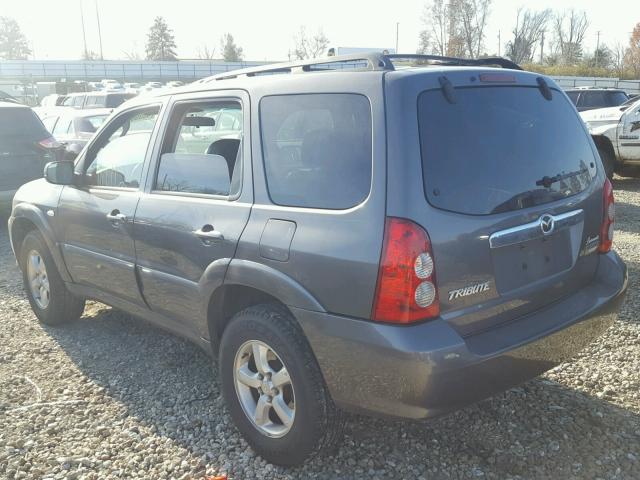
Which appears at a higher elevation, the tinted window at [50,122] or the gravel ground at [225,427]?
the tinted window at [50,122]

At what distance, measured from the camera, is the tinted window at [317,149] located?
247 centimetres

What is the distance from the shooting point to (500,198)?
2537mm

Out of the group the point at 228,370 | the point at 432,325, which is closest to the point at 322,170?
the point at 432,325

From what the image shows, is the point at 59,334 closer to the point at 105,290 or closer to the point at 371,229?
the point at 105,290

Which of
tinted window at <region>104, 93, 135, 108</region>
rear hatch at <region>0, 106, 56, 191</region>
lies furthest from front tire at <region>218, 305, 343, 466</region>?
tinted window at <region>104, 93, 135, 108</region>

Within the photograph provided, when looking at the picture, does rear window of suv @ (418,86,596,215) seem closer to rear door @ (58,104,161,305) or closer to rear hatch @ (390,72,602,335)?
rear hatch @ (390,72,602,335)

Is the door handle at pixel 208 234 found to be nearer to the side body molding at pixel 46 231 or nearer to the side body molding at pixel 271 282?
the side body molding at pixel 271 282

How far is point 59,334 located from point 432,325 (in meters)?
3.45

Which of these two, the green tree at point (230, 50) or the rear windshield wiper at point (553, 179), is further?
the green tree at point (230, 50)

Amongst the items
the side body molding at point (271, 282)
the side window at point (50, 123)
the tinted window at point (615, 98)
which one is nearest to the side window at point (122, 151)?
the side body molding at point (271, 282)

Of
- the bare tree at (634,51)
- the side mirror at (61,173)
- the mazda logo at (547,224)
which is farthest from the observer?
the bare tree at (634,51)

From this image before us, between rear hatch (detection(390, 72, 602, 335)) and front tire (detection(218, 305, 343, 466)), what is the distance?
68cm

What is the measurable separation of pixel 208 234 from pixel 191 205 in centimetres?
27

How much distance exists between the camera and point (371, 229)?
2.34 m
